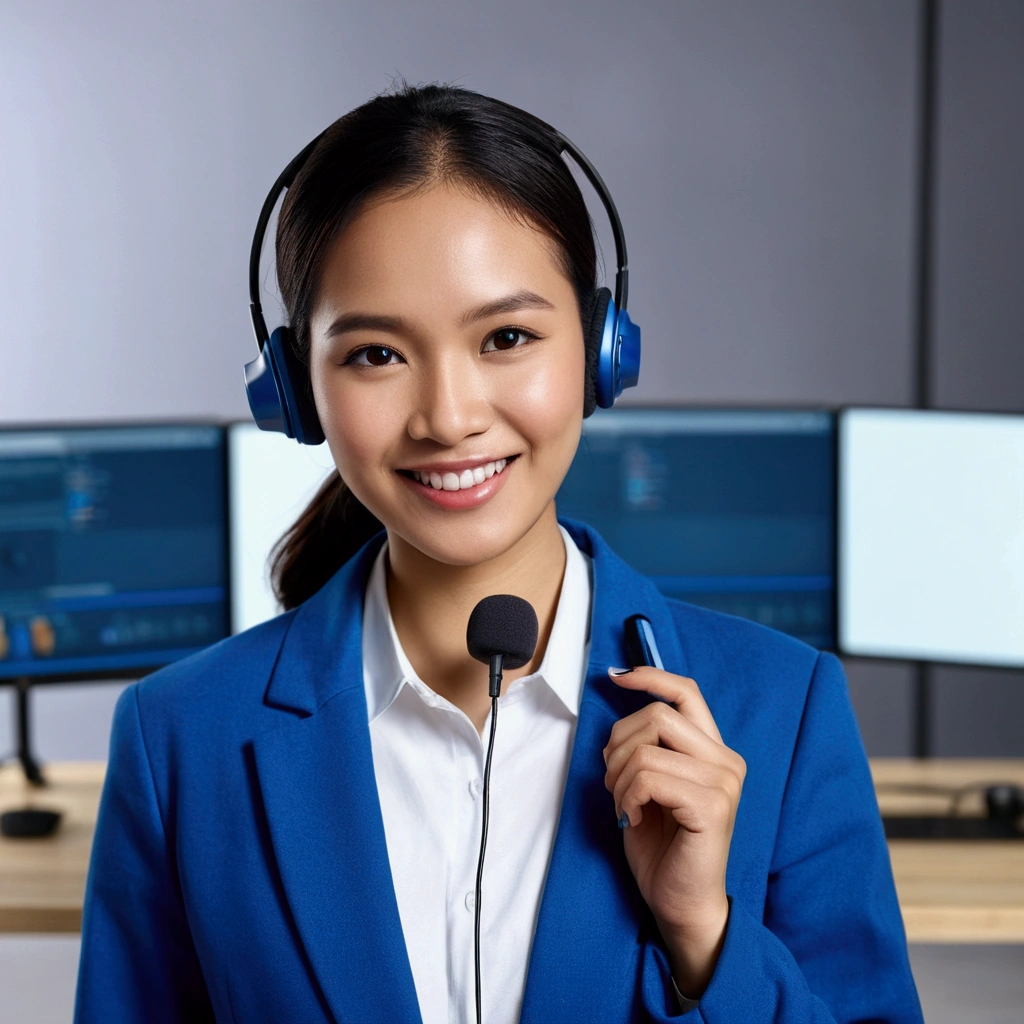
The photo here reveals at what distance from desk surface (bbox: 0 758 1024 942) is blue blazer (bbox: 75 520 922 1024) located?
716 mm

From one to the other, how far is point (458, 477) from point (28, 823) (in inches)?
54.9

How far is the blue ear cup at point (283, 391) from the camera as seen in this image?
1057 mm

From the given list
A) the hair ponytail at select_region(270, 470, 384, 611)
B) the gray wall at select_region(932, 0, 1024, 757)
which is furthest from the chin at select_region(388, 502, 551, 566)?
the gray wall at select_region(932, 0, 1024, 757)

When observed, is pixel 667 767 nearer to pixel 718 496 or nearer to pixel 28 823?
pixel 718 496

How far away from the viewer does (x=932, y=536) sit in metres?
2.02

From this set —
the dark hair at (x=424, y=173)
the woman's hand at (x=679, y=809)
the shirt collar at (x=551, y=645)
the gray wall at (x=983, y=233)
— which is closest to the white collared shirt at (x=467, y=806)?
the shirt collar at (x=551, y=645)

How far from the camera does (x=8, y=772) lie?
228 centimetres

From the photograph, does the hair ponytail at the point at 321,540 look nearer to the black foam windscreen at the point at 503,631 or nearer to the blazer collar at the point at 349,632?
the blazer collar at the point at 349,632

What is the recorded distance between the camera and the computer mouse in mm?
1968

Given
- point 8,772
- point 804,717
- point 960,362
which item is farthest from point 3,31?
point 804,717

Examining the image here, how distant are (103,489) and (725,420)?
3.59ft

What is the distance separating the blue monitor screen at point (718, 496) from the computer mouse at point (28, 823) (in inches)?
40.1

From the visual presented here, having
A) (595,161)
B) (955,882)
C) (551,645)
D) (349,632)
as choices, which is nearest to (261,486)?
(349,632)

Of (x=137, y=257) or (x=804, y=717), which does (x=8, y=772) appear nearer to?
(x=137, y=257)
